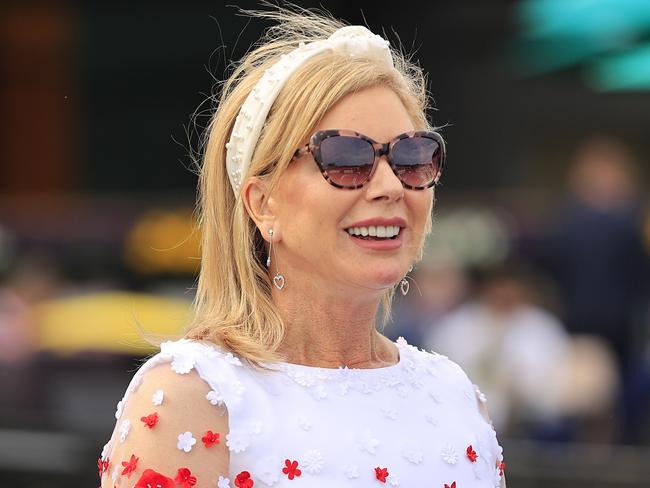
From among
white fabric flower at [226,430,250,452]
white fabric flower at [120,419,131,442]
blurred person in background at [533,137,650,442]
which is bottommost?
blurred person in background at [533,137,650,442]

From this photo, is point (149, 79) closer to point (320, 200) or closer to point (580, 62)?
point (580, 62)

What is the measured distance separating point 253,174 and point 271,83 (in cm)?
20

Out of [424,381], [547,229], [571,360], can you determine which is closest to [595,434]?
[571,360]

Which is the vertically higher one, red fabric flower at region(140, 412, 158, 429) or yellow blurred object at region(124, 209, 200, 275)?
red fabric flower at region(140, 412, 158, 429)

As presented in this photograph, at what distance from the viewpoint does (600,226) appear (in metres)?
9.29

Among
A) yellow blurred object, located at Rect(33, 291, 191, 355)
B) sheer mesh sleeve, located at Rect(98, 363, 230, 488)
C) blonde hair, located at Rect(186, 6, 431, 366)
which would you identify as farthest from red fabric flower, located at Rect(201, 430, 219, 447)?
yellow blurred object, located at Rect(33, 291, 191, 355)

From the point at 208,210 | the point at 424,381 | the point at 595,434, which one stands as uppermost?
the point at 208,210

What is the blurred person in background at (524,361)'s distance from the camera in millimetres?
8477

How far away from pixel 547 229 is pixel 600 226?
992mm

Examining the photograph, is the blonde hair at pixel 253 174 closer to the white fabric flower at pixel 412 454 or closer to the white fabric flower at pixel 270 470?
the white fabric flower at pixel 270 470

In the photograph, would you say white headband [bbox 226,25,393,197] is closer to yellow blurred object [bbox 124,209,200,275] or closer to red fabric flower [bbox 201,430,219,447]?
red fabric flower [bbox 201,430,219,447]

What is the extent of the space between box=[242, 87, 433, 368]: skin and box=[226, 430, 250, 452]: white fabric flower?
0.27 m

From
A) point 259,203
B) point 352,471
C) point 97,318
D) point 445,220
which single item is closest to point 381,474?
point 352,471

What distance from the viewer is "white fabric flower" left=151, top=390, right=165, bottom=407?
98.4 inches
